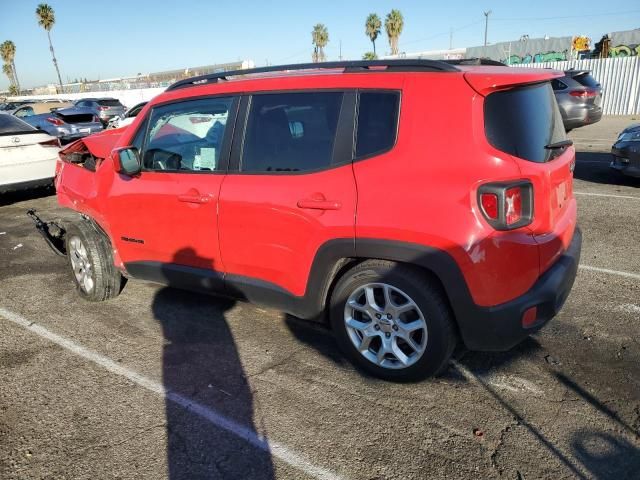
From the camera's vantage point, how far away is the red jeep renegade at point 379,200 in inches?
99.7

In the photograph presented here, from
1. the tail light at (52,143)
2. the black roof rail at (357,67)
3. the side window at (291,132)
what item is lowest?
the tail light at (52,143)

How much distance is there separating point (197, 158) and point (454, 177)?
1.90 metres

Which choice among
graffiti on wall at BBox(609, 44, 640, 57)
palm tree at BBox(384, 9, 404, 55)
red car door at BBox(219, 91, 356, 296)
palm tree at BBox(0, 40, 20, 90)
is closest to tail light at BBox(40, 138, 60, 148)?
red car door at BBox(219, 91, 356, 296)

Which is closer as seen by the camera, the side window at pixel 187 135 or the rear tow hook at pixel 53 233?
the side window at pixel 187 135

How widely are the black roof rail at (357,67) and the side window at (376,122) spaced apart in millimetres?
191

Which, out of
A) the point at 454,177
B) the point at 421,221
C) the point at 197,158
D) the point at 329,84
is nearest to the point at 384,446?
the point at 421,221

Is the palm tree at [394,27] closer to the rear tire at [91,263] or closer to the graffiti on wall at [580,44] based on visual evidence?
the graffiti on wall at [580,44]

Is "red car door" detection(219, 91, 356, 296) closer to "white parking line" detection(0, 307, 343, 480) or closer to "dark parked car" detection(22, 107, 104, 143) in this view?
"white parking line" detection(0, 307, 343, 480)

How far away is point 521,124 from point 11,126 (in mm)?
8527

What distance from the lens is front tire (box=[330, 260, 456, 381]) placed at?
270 cm

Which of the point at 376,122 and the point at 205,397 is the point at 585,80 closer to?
the point at 376,122

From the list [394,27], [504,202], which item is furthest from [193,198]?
[394,27]

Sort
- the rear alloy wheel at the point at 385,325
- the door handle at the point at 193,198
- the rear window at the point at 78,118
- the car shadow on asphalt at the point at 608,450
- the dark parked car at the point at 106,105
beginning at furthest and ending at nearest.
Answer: the dark parked car at the point at 106,105, the rear window at the point at 78,118, the door handle at the point at 193,198, the rear alloy wheel at the point at 385,325, the car shadow on asphalt at the point at 608,450

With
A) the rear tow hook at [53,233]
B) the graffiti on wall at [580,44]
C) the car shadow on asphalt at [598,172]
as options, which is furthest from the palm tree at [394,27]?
the rear tow hook at [53,233]
